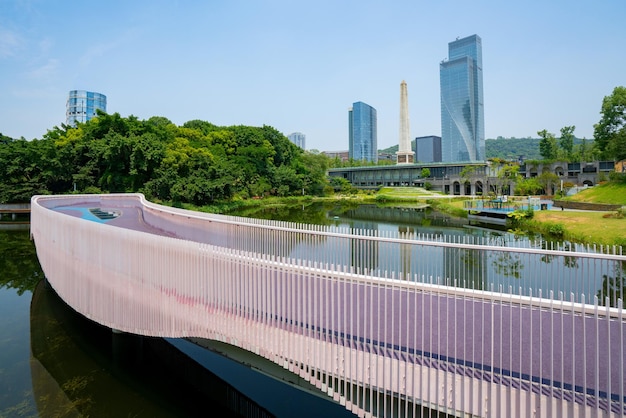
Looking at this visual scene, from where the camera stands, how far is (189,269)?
712cm

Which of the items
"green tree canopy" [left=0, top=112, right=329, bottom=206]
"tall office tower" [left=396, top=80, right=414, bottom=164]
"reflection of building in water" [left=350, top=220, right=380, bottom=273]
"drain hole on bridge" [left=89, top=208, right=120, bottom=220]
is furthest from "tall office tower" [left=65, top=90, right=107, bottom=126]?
"reflection of building in water" [left=350, top=220, right=380, bottom=273]

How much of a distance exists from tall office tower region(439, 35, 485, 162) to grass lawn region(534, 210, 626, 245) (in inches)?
5888

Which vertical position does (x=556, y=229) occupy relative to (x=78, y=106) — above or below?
below

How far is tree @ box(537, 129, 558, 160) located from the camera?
7312 cm

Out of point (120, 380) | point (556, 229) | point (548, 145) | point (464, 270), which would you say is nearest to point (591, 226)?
point (556, 229)

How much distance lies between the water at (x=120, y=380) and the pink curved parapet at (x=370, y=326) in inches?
53.8

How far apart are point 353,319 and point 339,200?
6530 centimetres

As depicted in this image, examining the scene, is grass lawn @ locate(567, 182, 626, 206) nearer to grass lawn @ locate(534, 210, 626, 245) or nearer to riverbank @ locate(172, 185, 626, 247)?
riverbank @ locate(172, 185, 626, 247)

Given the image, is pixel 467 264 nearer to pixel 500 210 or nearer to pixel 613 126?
pixel 500 210

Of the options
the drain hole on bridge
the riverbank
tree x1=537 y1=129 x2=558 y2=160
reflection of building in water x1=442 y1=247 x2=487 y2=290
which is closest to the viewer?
reflection of building in water x1=442 y1=247 x2=487 y2=290

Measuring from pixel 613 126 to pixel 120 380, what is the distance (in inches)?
2150

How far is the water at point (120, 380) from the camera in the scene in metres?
7.62

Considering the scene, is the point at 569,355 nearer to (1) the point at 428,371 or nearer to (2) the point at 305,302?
(1) the point at 428,371

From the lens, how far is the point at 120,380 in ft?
28.3
